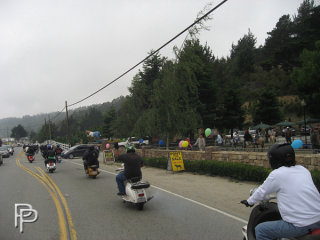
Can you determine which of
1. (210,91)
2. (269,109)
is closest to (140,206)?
(210,91)

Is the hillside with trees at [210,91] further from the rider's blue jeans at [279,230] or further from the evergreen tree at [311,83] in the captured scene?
the rider's blue jeans at [279,230]

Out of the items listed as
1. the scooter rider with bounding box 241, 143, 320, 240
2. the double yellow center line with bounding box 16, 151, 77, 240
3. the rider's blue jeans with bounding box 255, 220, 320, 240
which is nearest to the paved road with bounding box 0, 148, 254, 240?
the double yellow center line with bounding box 16, 151, 77, 240

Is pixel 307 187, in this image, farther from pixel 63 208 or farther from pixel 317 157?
pixel 317 157

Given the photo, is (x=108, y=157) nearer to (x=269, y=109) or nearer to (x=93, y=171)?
(x=93, y=171)

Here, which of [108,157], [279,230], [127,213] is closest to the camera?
[279,230]

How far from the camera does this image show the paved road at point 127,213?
6441 mm

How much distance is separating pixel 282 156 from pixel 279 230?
0.84 m

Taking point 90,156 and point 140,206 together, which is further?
point 90,156

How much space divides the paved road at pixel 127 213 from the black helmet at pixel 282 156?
8.55 ft

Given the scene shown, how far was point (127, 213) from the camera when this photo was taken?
819 centimetres

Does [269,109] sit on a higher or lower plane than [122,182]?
higher

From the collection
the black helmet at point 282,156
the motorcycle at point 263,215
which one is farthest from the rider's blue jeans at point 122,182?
the black helmet at point 282,156

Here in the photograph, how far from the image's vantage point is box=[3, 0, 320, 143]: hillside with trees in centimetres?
2422

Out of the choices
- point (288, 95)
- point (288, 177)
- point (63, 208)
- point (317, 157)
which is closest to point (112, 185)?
point (63, 208)
